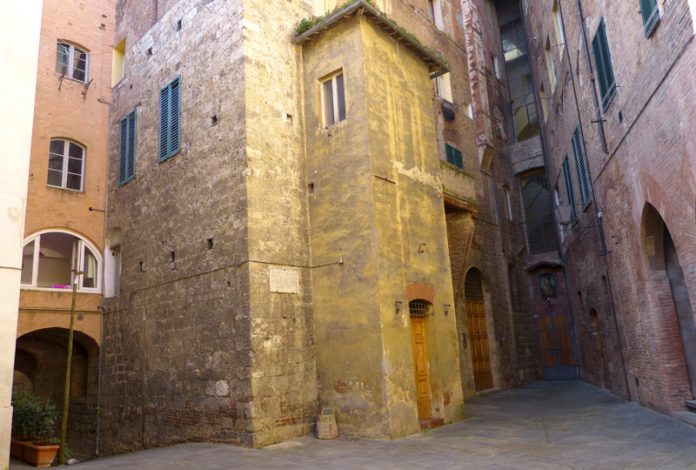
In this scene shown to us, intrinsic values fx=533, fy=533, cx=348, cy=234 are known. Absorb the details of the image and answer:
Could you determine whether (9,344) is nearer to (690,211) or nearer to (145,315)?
(145,315)

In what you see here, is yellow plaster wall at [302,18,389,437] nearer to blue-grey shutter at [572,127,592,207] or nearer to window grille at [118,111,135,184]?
window grille at [118,111,135,184]

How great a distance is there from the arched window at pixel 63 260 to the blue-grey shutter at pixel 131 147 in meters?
2.07

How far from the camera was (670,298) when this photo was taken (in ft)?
30.5

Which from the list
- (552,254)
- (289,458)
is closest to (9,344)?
(289,458)

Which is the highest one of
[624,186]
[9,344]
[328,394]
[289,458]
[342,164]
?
[342,164]

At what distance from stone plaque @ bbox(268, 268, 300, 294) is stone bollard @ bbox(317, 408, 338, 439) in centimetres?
221

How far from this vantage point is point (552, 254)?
1914cm

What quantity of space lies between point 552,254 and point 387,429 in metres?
12.8

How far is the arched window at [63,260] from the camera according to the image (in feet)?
39.7

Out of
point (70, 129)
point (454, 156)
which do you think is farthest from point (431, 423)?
point (70, 129)

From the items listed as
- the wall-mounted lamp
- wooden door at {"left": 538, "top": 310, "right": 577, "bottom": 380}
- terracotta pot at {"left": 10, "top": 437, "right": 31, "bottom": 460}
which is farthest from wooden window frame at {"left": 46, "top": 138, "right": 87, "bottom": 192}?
wooden door at {"left": 538, "top": 310, "right": 577, "bottom": 380}

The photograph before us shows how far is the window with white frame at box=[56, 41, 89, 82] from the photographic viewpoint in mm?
13469

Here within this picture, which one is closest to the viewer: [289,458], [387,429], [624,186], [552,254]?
[289,458]

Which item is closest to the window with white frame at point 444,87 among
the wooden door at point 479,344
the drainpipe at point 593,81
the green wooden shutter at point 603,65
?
the drainpipe at point 593,81
